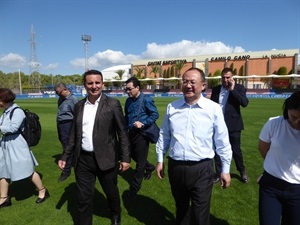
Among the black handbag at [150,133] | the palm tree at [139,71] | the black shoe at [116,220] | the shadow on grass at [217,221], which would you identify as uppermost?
the palm tree at [139,71]

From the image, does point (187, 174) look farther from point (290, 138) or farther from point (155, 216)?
point (155, 216)

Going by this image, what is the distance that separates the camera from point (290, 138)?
221 centimetres

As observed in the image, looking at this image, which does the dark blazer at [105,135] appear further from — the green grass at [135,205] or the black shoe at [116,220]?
the green grass at [135,205]

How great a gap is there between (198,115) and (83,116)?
1.44 metres

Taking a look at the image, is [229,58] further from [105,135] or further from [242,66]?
[105,135]

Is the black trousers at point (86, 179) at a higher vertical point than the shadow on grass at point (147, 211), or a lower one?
higher

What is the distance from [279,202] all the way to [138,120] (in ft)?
9.29

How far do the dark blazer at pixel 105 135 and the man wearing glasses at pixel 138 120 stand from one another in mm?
1214

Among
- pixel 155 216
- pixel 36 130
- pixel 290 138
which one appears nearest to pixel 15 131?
pixel 36 130

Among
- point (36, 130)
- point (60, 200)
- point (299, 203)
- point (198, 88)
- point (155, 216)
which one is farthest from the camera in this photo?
point (60, 200)

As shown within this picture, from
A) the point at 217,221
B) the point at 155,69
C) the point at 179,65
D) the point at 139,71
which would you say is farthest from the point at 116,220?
the point at 139,71

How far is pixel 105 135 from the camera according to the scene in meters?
3.19

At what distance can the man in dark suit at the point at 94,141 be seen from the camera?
Result: 10.3 ft

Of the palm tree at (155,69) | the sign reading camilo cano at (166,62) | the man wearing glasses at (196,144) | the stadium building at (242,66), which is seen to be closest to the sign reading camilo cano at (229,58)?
the stadium building at (242,66)
